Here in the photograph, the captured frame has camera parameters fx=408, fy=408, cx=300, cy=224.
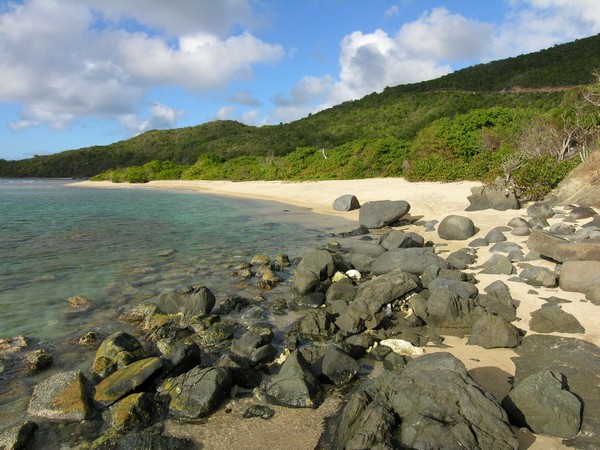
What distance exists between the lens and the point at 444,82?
240ft

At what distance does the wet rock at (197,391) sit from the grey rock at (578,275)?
6.30 metres

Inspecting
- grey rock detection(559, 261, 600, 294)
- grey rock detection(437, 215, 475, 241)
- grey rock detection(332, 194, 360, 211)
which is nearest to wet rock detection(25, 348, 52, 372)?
grey rock detection(559, 261, 600, 294)

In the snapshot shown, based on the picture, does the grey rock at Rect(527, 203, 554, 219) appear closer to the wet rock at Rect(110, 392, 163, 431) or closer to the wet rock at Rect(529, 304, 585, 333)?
the wet rock at Rect(529, 304, 585, 333)

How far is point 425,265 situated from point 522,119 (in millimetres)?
25739

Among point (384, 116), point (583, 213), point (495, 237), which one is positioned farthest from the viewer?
point (384, 116)

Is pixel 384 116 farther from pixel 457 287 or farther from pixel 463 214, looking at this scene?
pixel 457 287

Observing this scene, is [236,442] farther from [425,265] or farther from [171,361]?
[425,265]

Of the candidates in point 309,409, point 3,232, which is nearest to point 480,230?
point 309,409

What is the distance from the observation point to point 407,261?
9.59 meters

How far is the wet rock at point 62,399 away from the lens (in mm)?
4535

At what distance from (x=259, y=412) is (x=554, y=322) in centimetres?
465

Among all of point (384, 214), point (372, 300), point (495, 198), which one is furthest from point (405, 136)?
point (372, 300)

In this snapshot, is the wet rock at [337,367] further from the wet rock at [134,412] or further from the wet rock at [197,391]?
the wet rock at [134,412]

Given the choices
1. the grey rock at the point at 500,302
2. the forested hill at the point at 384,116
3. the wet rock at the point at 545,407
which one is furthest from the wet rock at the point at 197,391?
the forested hill at the point at 384,116
